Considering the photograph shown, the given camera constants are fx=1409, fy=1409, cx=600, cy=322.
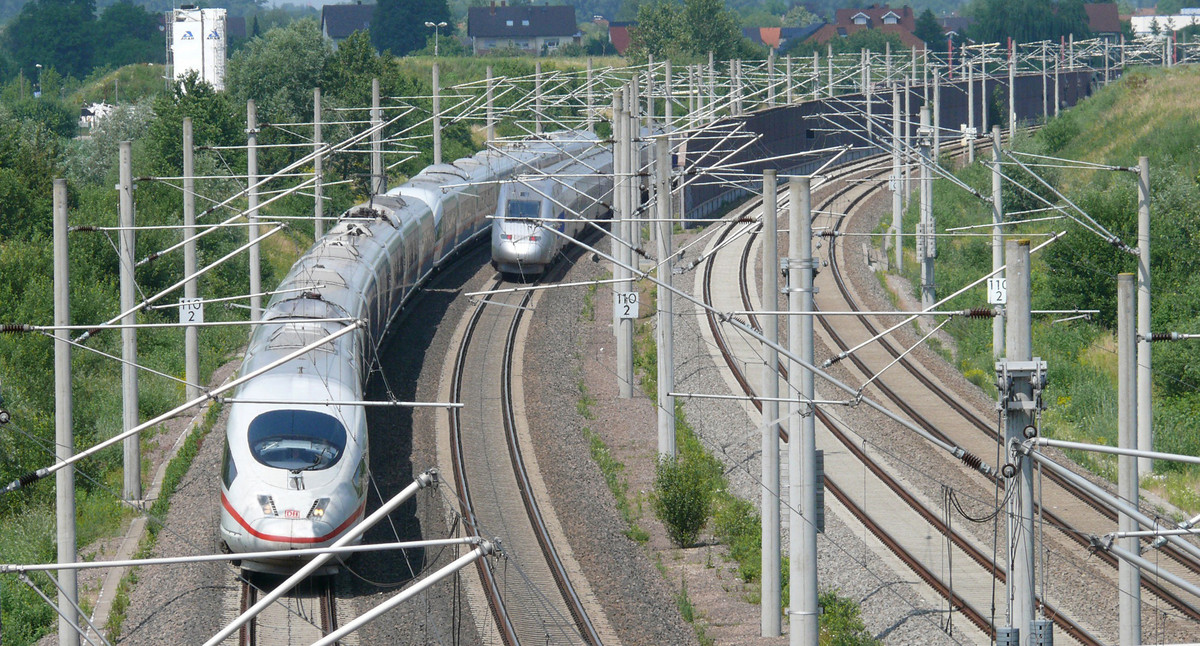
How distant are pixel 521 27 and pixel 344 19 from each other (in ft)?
63.4

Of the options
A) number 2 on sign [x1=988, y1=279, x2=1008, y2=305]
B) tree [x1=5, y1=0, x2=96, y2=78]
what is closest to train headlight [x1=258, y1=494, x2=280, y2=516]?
number 2 on sign [x1=988, y1=279, x2=1008, y2=305]

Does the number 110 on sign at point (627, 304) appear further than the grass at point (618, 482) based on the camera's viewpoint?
Yes

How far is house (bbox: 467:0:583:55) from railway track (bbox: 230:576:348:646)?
134921 mm

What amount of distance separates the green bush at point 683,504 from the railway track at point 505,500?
1853 millimetres

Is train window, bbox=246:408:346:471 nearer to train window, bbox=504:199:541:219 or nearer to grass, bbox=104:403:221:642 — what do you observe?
grass, bbox=104:403:221:642

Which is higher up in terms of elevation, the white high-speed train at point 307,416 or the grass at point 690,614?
the white high-speed train at point 307,416

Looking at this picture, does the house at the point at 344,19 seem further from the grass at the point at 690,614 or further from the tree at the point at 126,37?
the grass at the point at 690,614

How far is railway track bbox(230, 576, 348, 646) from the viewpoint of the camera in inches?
675

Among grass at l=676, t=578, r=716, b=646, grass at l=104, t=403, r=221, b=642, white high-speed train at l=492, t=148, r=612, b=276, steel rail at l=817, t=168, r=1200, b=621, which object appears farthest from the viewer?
white high-speed train at l=492, t=148, r=612, b=276

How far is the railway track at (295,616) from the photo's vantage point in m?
17.2

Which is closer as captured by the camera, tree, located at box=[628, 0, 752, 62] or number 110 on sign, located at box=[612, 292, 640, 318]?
number 110 on sign, located at box=[612, 292, 640, 318]

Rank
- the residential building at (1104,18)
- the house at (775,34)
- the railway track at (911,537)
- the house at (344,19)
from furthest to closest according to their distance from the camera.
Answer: the house at (775,34) → the residential building at (1104,18) → the house at (344,19) → the railway track at (911,537)

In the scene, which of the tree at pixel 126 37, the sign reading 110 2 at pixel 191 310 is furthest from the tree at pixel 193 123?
the tree at pixel 126 37

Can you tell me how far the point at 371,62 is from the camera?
6656 cm
